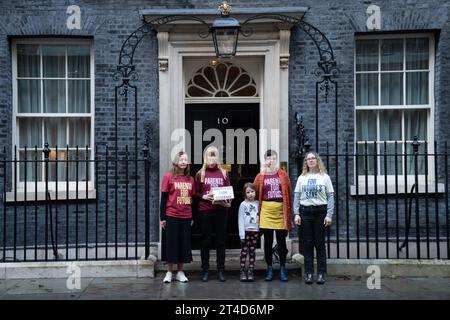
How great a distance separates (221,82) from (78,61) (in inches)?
95.0

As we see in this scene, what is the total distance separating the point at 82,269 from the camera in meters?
8.37

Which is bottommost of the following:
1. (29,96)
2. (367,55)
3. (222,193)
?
(222,193)

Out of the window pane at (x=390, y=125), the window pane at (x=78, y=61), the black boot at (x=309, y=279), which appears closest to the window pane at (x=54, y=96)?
the window pane at (x=78, y=61)

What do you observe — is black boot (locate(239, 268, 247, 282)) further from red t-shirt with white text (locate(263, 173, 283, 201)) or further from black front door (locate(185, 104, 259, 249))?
black front door (locate(185, 104, 259, 249))

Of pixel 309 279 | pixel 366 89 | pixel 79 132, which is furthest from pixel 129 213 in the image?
pixel 366 89

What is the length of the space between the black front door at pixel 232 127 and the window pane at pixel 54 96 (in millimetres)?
2082

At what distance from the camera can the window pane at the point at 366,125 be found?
10109 millimetres

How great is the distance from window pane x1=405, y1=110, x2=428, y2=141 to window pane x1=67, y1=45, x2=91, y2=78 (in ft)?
17.7

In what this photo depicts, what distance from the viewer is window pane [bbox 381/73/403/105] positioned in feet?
33.1

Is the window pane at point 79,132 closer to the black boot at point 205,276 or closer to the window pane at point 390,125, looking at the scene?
the black boot at point 205,276

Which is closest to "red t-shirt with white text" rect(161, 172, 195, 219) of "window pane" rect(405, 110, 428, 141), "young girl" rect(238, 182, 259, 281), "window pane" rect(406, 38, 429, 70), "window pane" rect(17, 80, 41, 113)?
"young girl" rect(238, 182, 259, 281)

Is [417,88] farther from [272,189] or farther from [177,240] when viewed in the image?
[177,240]

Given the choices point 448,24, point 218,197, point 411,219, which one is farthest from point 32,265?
point 448,24

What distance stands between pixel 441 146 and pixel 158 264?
495 centimetres
